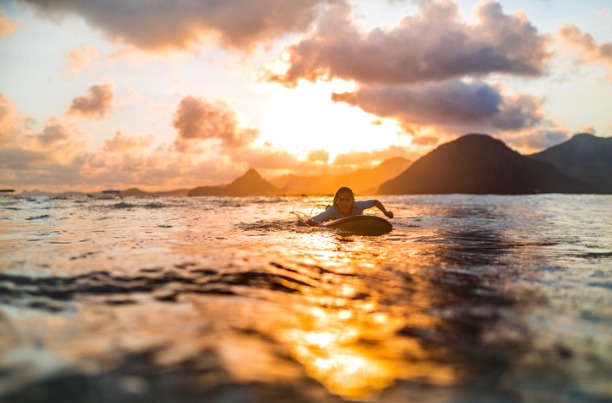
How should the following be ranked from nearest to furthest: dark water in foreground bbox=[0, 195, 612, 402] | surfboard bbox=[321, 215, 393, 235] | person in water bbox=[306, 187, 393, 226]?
dark water in foreground bbox=[0, 195, 612, 402] < surfboard bbox=[321, 215, 393, 235] < person in water bbox=[306, 187, 393, 226]

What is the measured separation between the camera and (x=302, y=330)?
12.8 ft

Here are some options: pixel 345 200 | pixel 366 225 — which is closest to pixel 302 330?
pixel 366 225

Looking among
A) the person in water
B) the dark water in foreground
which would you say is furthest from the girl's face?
the dark water in foreground

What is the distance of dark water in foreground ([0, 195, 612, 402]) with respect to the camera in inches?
106

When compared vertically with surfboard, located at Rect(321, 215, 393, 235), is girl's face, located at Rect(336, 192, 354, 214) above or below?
above

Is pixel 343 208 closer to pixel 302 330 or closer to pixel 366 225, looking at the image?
pixel 366 225

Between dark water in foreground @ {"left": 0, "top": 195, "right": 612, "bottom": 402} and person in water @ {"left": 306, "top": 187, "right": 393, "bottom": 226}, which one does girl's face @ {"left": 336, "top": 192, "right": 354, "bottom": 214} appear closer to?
person in water @ {"left": 306, "top": 187, "right": 393, "bottom": 226}

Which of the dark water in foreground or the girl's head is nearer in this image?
the dark water in foreground

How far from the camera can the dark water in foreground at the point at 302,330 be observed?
270 cm

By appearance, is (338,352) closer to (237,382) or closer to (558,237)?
(237,382)

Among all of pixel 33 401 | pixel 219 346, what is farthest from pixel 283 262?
pixel 33 401

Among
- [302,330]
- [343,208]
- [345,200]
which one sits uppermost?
[345,200]

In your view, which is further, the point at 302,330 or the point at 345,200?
the point at 345,200

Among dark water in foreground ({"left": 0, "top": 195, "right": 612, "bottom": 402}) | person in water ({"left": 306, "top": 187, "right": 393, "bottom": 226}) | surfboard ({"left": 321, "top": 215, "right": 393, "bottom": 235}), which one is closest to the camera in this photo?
dark water in foreground ({"left": 0, "top": 195, "right": 612, "bottom": 402})
